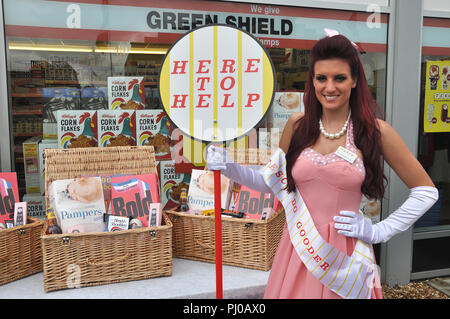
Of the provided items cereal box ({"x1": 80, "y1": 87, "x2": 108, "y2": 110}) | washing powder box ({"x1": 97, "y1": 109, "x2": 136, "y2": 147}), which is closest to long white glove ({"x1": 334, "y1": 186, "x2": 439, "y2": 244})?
washing powder box ({"x1": 97, "y1": 109, "x2": 136, "y2": 147})

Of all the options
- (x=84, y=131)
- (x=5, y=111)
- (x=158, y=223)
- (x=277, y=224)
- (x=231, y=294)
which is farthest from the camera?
(x=84, y=131)

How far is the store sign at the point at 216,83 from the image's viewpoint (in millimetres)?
1640

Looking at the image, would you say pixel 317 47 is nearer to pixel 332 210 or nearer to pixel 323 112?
pixel 323 112

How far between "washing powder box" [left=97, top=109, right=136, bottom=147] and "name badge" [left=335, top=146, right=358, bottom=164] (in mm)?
1874

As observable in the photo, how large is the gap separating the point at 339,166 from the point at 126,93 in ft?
6.40

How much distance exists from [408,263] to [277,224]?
1.65 metres

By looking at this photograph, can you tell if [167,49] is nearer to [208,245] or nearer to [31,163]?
[31,163]

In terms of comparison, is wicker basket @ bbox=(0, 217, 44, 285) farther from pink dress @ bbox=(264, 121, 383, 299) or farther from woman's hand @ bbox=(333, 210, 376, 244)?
woman's hand @ bbox=(333, 210, 376, 244)

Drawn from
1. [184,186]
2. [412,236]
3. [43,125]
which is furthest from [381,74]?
[43,125]

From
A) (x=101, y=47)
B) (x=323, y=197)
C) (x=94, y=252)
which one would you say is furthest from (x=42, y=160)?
(x=323, y=197)

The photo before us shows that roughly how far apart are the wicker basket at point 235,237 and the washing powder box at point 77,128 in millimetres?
858

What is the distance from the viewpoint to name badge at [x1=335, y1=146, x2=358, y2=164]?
155cm

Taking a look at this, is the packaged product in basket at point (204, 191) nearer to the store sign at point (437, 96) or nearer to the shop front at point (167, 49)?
the shop front at point (167, 49)

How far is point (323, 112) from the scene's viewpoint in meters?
1.70
